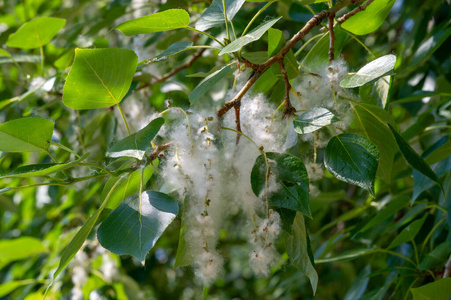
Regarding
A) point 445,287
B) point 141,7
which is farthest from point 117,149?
point 141,7

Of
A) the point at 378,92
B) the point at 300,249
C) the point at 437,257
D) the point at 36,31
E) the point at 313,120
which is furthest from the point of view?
the point at 36,31

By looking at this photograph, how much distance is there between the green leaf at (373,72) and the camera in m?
0.58

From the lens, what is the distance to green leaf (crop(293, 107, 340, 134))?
1.91ft

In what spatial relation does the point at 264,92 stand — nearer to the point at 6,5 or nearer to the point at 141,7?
the point at 141,7

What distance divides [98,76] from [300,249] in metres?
0.42

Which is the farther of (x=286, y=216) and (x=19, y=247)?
(x=19, y=247)

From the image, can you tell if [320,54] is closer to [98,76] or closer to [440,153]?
[440,153]

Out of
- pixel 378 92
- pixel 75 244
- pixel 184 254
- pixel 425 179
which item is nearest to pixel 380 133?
pixel 378 92

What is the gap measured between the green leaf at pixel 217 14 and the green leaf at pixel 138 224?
33 centimetres

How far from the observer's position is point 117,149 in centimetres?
63

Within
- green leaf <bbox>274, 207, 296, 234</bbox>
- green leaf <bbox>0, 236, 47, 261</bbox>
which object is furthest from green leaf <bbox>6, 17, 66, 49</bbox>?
green leaf <bbox>274, 207, 296, 234</bbox>

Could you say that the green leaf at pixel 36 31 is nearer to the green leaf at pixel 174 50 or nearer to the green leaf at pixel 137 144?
the green leaf at pixel 174 50

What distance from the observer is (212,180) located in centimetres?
66

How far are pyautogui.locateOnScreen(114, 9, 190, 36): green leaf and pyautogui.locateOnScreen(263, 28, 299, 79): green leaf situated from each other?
0.15m
